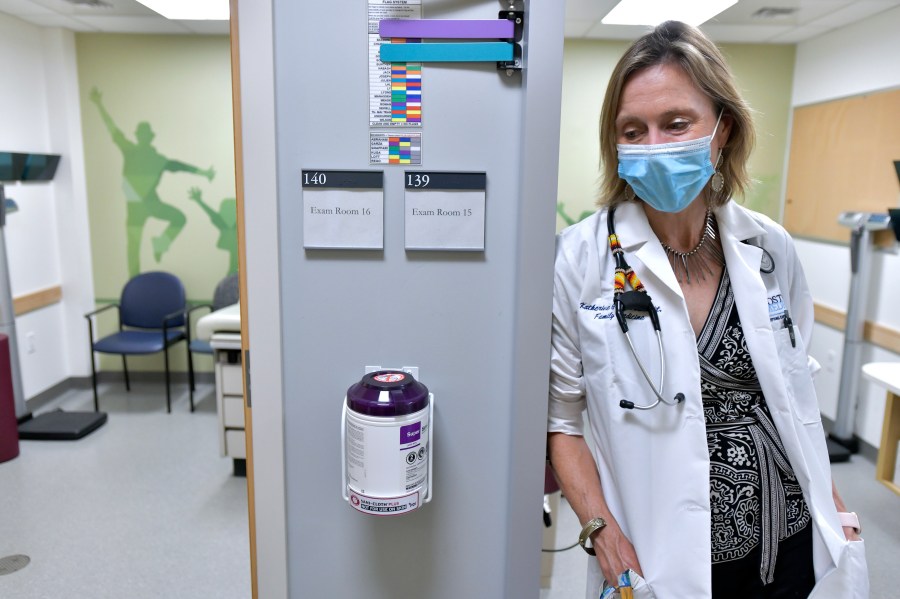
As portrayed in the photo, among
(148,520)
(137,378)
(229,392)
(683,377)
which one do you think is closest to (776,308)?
(683,377)

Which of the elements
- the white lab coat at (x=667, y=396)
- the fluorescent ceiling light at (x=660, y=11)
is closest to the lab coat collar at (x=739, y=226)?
the white lab coat at (x=667, y=396)

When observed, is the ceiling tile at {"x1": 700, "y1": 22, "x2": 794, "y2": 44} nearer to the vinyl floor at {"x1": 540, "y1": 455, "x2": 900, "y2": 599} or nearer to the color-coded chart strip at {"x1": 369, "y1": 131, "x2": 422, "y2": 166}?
the vinyl floor at {"x1": 540, "y1": 455, "x2": 900, "y2": 599}

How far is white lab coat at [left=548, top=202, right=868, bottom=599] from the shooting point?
1028 millimetres

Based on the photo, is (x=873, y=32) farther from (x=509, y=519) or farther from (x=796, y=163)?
(x=509, y=519)

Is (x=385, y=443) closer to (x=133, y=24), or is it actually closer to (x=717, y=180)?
(x=717, y=180)

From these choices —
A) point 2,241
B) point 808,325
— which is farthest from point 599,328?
point 2,241

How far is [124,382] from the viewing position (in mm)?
4453

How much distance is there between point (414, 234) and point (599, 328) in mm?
362

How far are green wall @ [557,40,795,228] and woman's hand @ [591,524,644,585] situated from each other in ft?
11.2

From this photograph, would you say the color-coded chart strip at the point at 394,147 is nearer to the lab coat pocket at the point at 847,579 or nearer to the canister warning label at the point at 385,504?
the canister warning label at the point at 385,504

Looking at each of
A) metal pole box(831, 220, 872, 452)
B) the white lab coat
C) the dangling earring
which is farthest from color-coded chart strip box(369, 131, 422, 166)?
metal pole box(831, 220, 872, 452)

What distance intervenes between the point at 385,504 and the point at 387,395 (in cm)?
19

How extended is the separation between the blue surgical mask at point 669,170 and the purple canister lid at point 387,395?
52cm

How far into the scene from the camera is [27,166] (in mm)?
3709
